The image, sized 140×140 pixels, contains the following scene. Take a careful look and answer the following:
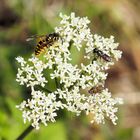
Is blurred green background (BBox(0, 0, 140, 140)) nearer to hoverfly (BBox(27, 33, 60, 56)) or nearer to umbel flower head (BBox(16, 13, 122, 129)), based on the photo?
umbel flower head (BBox(16, 13, 122, 129))

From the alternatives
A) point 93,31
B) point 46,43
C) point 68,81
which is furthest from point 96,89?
point 93,31

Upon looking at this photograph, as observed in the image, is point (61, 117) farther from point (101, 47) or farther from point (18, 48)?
point (101, 47)

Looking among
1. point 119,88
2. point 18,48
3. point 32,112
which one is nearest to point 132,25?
point 119,88

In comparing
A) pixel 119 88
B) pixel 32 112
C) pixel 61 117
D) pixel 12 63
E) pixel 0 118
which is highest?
pixel 119 88

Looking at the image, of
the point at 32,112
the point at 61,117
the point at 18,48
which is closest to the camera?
the point at 32,112

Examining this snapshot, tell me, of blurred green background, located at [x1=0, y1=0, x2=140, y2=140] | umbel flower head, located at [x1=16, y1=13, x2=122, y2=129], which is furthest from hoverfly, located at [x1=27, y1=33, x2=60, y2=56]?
blurred green background, located at [x1=0, y1=0, x2=140, y2=140]

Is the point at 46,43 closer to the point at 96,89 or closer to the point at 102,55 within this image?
the point at 102,55
